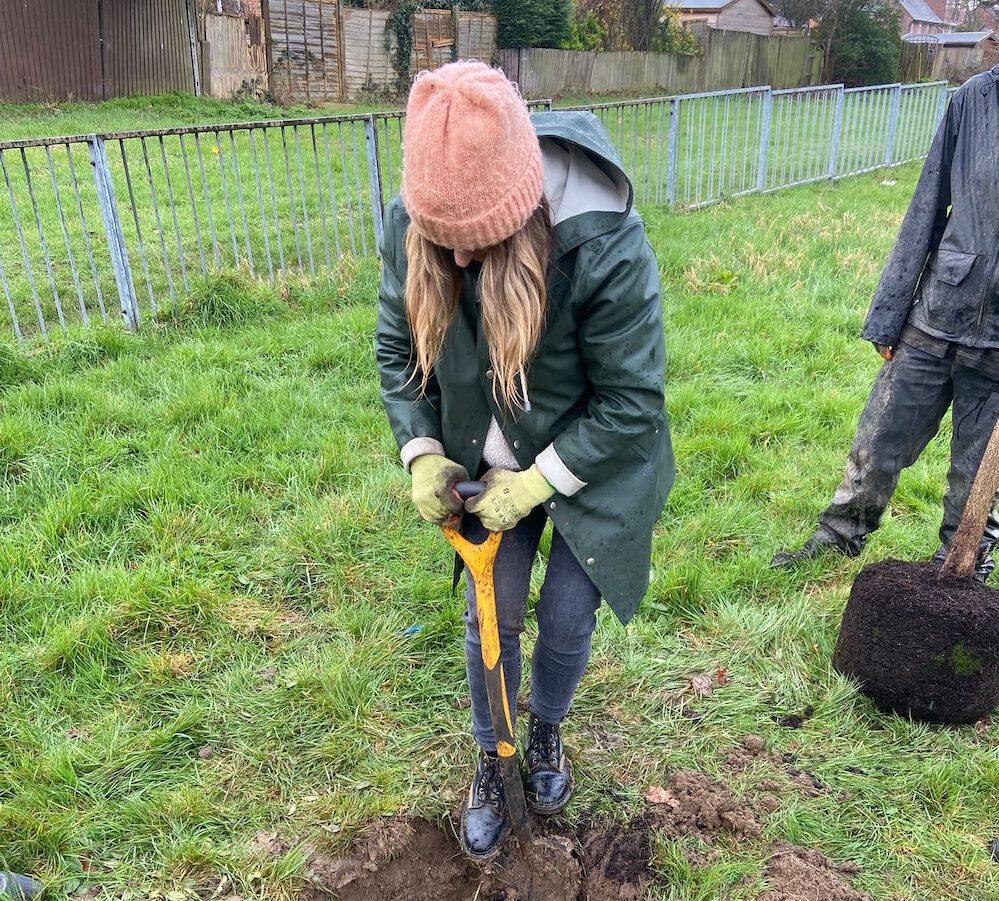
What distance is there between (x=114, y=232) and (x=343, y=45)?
15.9 m

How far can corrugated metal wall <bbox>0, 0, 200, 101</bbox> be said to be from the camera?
16.1 meters

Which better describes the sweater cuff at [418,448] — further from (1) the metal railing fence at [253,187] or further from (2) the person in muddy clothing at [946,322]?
(1) the metal railing fence at [253,187]

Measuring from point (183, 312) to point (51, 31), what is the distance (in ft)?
46.7

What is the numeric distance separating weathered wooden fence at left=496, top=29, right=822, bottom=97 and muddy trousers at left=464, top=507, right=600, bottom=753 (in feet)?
72.2

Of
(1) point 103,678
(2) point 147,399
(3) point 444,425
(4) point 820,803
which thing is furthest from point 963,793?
(2) point 147,399

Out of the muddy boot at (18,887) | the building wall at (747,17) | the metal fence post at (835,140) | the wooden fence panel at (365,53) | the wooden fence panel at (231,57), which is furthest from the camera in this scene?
the building wall at (747,17)

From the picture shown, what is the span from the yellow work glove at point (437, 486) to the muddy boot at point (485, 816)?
0.82 m

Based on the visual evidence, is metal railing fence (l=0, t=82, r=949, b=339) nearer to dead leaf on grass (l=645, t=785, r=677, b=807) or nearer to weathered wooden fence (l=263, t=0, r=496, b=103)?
weathered wooden fence (l=263, t=0, r=496, b=103)

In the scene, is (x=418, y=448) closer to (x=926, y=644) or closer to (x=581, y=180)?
(x=581, y=180)

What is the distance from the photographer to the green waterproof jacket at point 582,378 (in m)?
1.79

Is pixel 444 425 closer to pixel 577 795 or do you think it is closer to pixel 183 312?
pixel 577 795

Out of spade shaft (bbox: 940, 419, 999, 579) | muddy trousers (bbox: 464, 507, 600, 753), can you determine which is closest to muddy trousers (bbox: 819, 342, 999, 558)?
spade shaft (bbox: 940, 419, 999, 579)

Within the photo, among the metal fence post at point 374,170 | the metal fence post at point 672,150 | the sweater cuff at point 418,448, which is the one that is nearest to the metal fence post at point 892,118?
the metal fence post at point 672,150

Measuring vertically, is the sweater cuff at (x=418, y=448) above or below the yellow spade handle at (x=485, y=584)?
above
